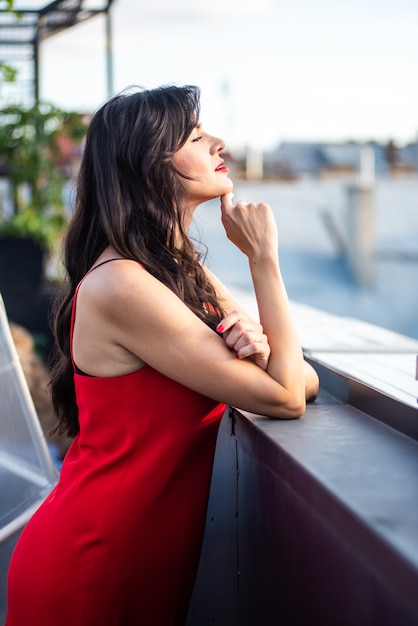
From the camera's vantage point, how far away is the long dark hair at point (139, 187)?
4.96 ft

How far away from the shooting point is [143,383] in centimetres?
139

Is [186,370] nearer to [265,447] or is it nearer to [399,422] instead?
[265,447]

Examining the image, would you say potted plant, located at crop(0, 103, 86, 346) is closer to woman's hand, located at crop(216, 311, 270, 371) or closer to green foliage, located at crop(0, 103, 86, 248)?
green foliage, located at crop(0, 103, 86, 248)

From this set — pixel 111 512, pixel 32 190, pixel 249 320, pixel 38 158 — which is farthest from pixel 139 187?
pixel 32 190

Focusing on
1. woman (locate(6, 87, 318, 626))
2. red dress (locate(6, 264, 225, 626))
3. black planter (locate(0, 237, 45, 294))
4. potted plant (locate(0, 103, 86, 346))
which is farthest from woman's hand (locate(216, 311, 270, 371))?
black planter (locate(0, 237, 45, 294))

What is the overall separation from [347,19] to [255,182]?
676 centimetres

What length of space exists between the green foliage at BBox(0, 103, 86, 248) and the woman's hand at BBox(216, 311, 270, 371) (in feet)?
18.2

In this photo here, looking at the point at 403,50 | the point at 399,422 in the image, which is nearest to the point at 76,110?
the point at 399,422

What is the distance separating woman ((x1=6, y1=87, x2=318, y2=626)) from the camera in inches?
53.8

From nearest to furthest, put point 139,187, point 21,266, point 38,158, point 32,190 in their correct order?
1. point 139,187
2. point 38,158
3. point 21,266
4. point 32,190

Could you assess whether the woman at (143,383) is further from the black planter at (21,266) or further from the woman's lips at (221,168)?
the black planter at (21,266)

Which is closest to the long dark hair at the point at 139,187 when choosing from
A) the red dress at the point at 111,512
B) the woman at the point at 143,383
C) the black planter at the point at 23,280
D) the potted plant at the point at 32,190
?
the woman at the point at 143,383

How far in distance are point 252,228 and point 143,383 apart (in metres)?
0.40

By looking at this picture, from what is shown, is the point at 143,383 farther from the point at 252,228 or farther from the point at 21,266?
the point at 21,266
